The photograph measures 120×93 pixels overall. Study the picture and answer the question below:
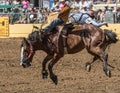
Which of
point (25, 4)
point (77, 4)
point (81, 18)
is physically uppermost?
point (81, 18)

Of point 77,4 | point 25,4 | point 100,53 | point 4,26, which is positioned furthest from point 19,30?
point 100,53

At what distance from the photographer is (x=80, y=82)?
1162 centimetres

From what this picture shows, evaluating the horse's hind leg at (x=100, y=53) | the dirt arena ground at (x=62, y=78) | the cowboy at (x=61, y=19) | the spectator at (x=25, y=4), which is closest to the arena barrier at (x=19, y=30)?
the spectator at (x=25, y=4)

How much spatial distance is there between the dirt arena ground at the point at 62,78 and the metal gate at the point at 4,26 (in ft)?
26.2

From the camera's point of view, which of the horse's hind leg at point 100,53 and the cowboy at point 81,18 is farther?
the cowboy at point 81,18

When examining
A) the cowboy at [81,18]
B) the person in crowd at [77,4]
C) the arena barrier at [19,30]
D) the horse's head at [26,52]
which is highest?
the cowboy at [81,18]

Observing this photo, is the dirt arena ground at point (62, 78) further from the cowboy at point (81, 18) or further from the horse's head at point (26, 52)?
the cowboy at point (81, 18)

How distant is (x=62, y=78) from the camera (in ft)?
40.3

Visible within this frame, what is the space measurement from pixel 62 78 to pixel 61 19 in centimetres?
172

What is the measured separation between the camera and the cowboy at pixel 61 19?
37.4 ft

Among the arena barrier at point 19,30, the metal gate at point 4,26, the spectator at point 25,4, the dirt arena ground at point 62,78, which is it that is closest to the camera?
the dirt arena ground at point 62,78

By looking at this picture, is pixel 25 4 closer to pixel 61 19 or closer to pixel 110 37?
pixel 61 19

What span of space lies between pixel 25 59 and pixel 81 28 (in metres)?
1.57

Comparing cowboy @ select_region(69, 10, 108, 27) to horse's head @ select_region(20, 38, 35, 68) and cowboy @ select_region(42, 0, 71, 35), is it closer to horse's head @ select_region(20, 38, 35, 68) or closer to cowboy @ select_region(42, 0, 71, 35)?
cowboy @ select_region(42, 0, 71, 35)
